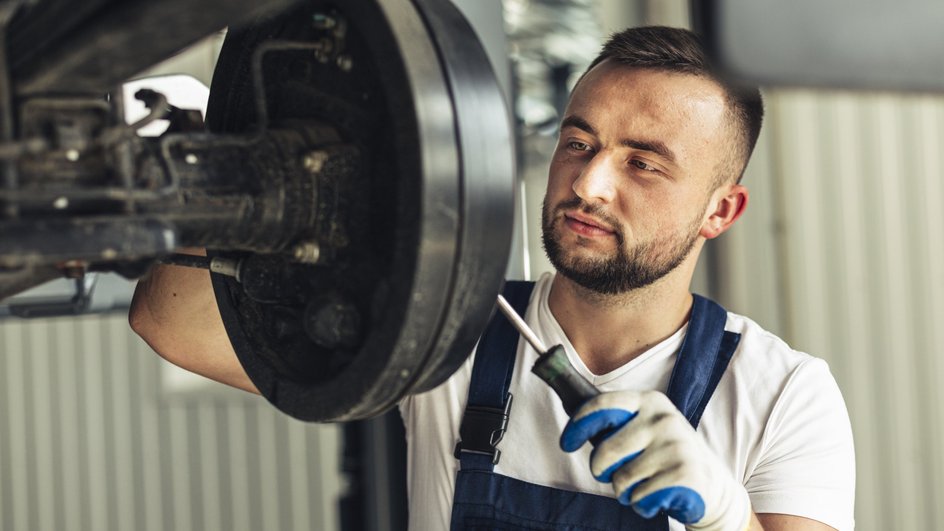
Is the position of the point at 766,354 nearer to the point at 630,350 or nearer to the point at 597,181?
the point at 630,350

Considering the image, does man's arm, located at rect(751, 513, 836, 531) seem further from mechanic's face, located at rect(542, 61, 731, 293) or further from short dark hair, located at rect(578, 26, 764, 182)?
short dark hair, located at rect(578, 26, 764, 182)

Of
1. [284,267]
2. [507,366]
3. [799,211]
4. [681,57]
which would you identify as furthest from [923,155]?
[284,267]

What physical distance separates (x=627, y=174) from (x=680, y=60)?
0.67ft

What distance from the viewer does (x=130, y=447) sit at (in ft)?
17.6

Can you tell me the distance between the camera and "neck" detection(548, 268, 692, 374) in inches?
62.3

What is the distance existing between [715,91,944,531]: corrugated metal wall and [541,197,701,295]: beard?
2333mm

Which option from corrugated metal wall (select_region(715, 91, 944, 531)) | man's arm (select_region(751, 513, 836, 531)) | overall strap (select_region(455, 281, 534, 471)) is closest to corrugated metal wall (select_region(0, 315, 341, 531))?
corrugated metal wall (select_region(715, 91, 944, 531))

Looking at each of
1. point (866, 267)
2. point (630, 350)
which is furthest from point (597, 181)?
point (866, 267)

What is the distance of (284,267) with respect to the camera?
2.77ft

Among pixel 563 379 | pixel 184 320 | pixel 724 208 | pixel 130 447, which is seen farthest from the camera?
pixel 130 447

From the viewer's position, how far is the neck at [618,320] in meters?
1.58

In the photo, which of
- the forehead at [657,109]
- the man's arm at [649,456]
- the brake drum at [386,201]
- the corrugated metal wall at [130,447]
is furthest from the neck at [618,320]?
the corrugated metal wall at [130,447]

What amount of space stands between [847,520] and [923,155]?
8.54 ft

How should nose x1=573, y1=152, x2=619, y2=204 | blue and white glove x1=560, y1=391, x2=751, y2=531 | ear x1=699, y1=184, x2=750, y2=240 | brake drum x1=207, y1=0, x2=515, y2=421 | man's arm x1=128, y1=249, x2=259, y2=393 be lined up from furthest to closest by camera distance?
ear x1=699, y1=184, x2=750, y2=240 < nose x1=573, y1=152, x2=619, y2=204 < man's arm x1=128, y1=249, x2=259, y2=393 < blue and white glove x1=560, y1=391, x2=751, y2=531 < brake drum x1=207, y1=0, x2=515, y2=421
